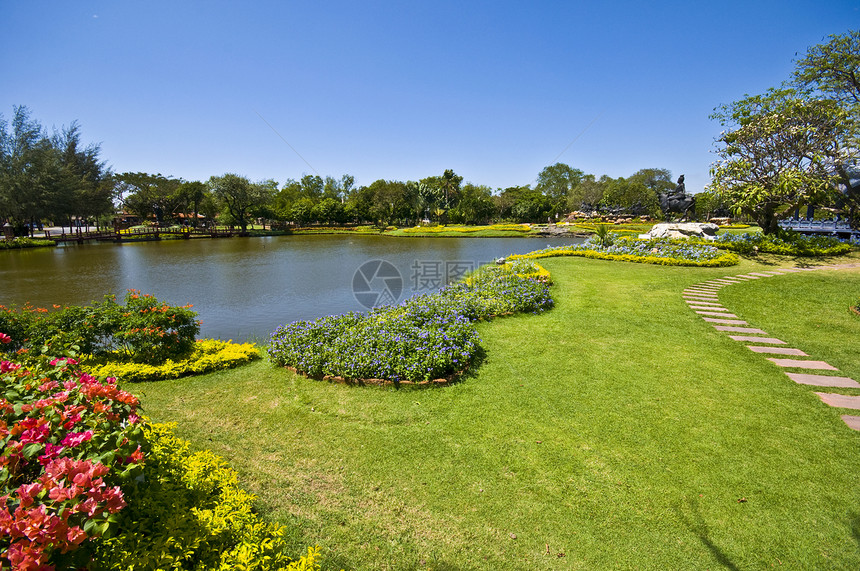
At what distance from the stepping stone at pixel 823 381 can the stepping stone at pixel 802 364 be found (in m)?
0.26

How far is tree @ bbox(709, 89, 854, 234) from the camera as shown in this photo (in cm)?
1183

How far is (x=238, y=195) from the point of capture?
1754 inches

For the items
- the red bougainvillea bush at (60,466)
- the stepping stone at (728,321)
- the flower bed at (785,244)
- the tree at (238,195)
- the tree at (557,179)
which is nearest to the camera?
the red bougainvillea bush at (60,466)

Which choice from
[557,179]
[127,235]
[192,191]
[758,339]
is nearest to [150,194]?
[192,191]

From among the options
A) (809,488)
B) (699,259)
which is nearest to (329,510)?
(809,488)

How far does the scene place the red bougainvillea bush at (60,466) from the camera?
52.9 inches

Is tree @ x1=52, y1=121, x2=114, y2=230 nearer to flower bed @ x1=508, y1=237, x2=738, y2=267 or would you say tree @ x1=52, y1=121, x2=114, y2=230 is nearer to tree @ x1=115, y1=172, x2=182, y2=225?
tree @ x1=115, y1=172, x2=182, y2=225

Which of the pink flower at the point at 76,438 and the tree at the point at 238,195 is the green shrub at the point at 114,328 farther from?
the tree at the point at 238,195

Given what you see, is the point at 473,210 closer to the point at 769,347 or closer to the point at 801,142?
the point at 801,142

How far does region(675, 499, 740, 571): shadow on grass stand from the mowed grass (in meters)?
0.01

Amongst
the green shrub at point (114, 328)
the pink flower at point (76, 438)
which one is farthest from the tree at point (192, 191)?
the pink flower at point (76, 438)

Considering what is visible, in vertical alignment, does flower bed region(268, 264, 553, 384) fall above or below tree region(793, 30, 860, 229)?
below

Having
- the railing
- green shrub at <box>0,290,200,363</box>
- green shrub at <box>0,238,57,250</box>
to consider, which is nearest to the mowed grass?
green shrub at <box>0,290,200,363</box>

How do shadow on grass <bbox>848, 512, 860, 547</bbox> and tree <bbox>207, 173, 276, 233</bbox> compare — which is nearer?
shadow on grass <bbox>848, 512, 860, 547</bbox>
